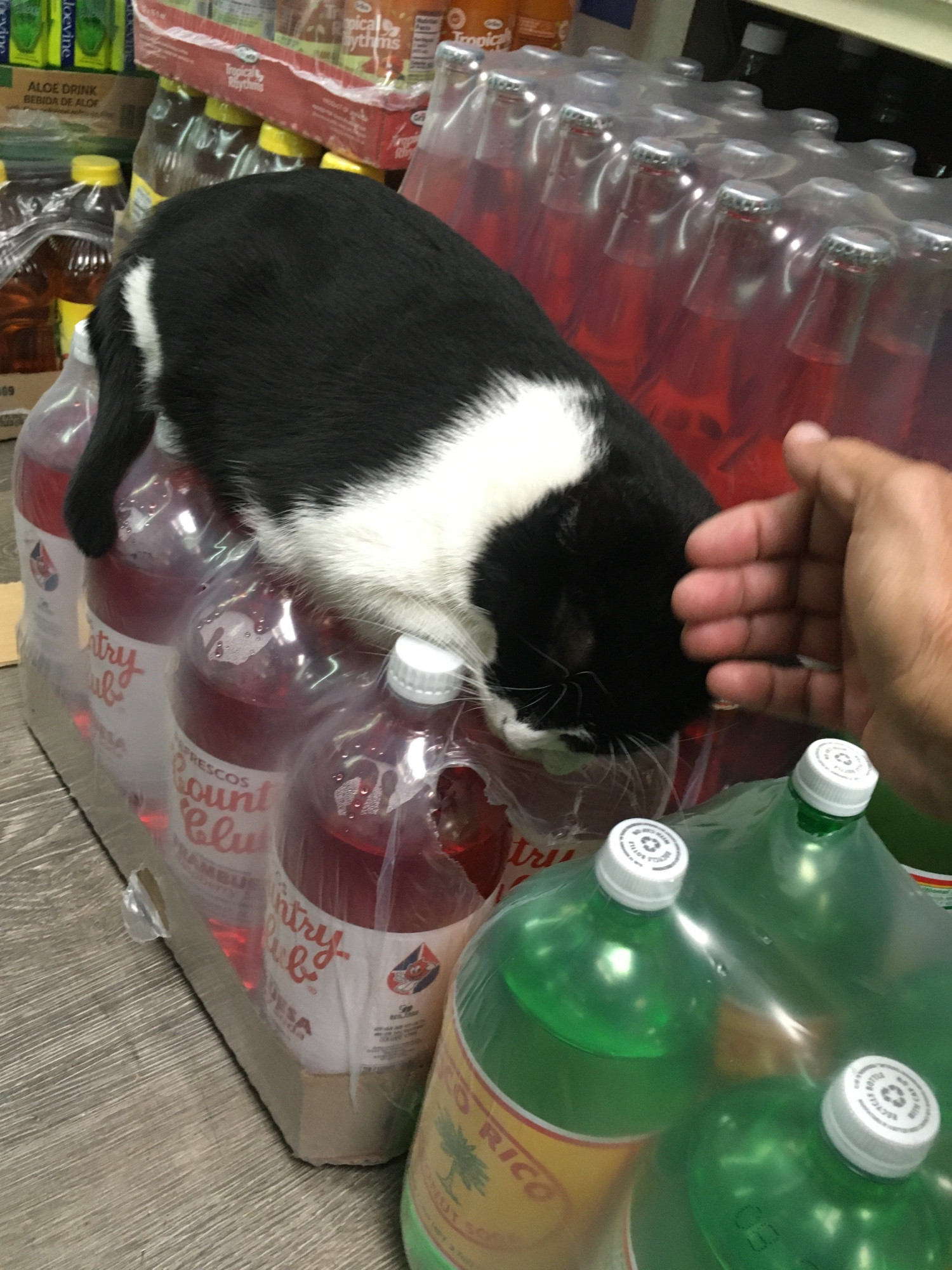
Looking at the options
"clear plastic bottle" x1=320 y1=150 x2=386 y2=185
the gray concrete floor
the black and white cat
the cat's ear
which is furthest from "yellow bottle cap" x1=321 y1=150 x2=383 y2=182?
the gray concrete floor

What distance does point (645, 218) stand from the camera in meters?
0.81

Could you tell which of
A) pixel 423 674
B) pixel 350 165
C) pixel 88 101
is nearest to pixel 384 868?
pixel 423 674

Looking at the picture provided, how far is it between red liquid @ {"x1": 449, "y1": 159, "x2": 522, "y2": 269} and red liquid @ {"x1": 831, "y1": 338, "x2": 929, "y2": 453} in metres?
0.35

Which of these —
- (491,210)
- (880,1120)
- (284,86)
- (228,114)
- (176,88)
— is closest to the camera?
(880,1120)

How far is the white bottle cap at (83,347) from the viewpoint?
31.9 inches

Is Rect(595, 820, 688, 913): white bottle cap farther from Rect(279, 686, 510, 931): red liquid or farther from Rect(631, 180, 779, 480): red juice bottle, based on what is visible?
Rect(631, 180, 779, 480): red juice bottle

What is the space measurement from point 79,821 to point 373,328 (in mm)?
505

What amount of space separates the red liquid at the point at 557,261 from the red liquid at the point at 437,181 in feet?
0.35

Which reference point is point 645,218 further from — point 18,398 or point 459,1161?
point 18,398

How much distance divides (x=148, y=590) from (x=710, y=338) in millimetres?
487

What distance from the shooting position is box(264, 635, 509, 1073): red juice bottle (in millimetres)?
569

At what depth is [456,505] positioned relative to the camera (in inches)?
25.9

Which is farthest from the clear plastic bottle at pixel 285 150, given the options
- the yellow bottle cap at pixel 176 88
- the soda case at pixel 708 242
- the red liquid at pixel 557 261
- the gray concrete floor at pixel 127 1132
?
the gray concrete floor at pixel 127 1132

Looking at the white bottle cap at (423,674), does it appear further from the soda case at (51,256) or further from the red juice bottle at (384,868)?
the soda case at (51,256)
